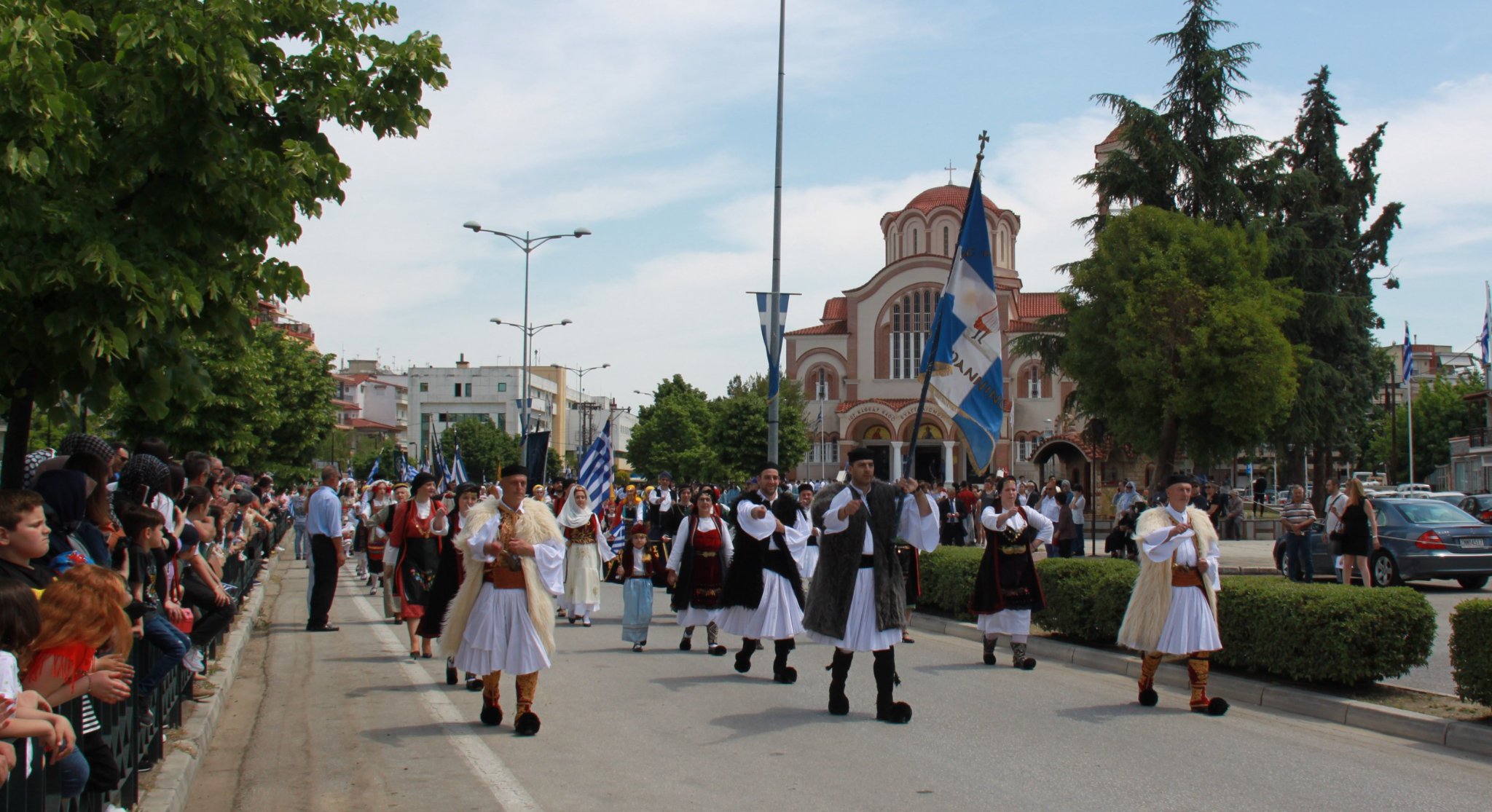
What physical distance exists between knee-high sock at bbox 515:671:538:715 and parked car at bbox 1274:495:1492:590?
45.4 ft

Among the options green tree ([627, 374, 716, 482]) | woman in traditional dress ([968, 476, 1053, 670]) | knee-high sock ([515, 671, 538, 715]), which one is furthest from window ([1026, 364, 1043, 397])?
knee-high sock ([515, 671, 538, 715])

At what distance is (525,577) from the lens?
8.42 meters

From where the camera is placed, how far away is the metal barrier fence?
3822mm

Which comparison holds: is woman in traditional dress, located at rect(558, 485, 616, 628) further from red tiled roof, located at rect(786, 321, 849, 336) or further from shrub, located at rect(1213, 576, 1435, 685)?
red tiled roof, located at rect(786, 321, 849, 336)

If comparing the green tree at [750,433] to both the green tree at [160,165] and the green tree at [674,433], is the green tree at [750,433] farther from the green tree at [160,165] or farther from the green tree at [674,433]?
the green tree at [160,165]

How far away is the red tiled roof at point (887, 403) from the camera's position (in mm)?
68062

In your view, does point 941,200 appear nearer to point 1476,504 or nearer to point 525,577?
point 1476,504

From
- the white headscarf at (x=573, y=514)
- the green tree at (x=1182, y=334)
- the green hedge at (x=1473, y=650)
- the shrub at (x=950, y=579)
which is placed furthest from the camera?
the green tree at (x=1182, y=334)

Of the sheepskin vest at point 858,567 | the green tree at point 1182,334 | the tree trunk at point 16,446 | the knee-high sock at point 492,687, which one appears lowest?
the knee-high sock at point 492,687

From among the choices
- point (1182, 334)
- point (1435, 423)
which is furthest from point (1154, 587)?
point (1435, 423)

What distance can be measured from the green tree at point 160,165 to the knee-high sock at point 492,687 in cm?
276

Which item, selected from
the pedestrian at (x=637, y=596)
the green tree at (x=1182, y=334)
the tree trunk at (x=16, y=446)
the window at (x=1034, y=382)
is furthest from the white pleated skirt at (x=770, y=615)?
the window at (x=1034, y=382)

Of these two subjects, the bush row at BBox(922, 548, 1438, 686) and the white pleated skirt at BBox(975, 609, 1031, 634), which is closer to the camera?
the bush row at BBox(922, 548, 1438, 686)

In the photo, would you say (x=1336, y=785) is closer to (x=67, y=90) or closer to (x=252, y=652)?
(x=67, y=90)
